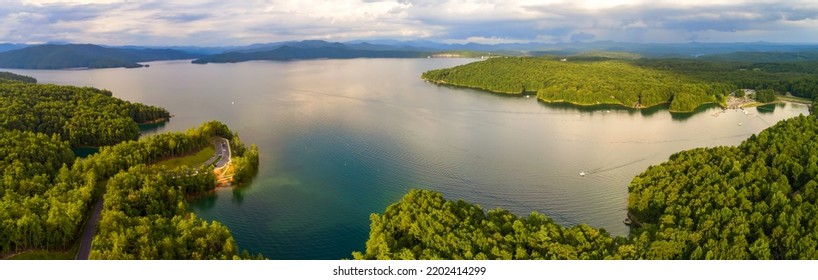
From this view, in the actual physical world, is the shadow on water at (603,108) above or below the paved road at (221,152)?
above

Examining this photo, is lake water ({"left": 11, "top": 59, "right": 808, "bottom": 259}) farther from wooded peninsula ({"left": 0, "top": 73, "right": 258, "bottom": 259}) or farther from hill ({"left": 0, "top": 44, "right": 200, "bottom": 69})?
hill ({"left": 0, "top": 44, "right": 200, "bottom": 69})

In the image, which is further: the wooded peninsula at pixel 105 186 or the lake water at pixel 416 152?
the lake water at pixel 416 152

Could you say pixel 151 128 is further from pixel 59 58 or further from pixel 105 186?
pixel 59 58

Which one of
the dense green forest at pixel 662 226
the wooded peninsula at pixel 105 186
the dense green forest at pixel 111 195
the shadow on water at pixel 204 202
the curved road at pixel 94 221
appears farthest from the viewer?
the shadow on water at pixel 204 202

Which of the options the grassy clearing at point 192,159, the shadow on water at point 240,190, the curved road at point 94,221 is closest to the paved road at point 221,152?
the curved road at point 94,221

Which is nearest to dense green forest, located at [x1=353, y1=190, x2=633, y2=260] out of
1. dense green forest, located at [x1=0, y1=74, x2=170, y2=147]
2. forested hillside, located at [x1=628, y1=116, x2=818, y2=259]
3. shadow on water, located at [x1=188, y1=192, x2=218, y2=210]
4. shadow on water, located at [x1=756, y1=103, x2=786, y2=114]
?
forested hillside, located at [x1=628, y1=116, x2=818, y2=259]

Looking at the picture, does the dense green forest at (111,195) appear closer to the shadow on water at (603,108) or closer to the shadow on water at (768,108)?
the shadow on water at (603,108)

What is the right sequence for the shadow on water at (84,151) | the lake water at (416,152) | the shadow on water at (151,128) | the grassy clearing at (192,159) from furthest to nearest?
1. the shadow on water at (151,128)
2. the shadow on water at (84,151)
3. the grassy clearing at (192,159)
4. the lake water at (416,152)

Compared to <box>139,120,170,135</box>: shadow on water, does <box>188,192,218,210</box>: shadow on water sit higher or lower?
lower
